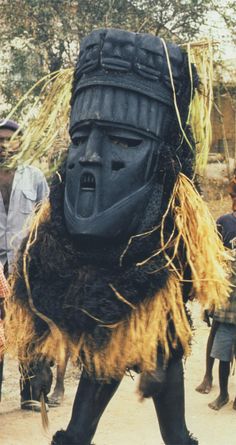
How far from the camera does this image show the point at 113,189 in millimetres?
3066

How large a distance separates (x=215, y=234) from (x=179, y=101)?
580 millimetres

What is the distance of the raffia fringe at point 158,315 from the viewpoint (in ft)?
10.1

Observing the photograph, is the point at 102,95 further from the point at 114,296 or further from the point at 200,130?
the point at 114,296

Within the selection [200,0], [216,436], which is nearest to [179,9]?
[200,0]

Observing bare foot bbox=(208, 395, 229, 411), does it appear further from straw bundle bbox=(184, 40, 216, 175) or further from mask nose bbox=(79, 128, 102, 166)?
mask nose bbox=(79, 128, 102, 166)

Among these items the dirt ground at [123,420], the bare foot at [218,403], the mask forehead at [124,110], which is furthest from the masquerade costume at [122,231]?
the bare foot at [218,403]

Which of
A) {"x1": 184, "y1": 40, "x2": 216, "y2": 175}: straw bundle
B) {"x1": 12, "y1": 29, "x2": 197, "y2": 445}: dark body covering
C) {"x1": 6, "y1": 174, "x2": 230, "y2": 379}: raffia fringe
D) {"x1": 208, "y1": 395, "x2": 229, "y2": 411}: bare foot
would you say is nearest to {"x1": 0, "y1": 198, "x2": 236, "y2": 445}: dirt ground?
{"x1": 208, "y1": 395, "x2": 229, "y2": 411}: bare foot

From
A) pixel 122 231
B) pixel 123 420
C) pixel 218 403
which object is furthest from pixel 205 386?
pixel 122 231

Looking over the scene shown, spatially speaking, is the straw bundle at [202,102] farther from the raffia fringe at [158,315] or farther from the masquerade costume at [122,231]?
the raffia fringe at [158,315]

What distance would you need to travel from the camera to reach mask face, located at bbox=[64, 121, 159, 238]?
3.04 m

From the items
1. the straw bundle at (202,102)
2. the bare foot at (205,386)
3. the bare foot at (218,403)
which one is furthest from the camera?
the bare foot at (205,386)

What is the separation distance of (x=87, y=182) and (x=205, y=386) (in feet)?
10.5

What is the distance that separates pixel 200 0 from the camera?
475 inches

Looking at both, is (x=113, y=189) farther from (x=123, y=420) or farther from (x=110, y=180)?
(x=123, y=420)
